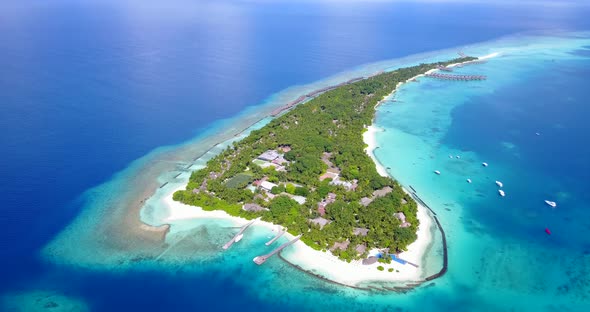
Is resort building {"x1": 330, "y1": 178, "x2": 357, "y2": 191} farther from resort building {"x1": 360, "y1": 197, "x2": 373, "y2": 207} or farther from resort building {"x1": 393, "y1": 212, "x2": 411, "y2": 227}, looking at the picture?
resort building {"x1": 393, "y1": 212, "x2": 411, "y2": 227}

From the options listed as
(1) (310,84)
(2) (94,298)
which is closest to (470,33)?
(1) (310,84)

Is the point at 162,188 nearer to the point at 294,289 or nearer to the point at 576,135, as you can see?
the point at 294,289

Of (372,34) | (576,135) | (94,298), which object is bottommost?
(94,298)

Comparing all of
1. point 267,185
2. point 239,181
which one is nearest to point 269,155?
point 267,185

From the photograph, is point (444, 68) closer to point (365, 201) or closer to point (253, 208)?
point (365, 201)

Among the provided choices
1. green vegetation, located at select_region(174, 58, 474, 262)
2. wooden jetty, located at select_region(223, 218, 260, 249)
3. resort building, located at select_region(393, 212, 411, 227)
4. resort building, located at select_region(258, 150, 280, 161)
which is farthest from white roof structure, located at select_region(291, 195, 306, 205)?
resort building, located at select_region(393, 212, 411, 227)
